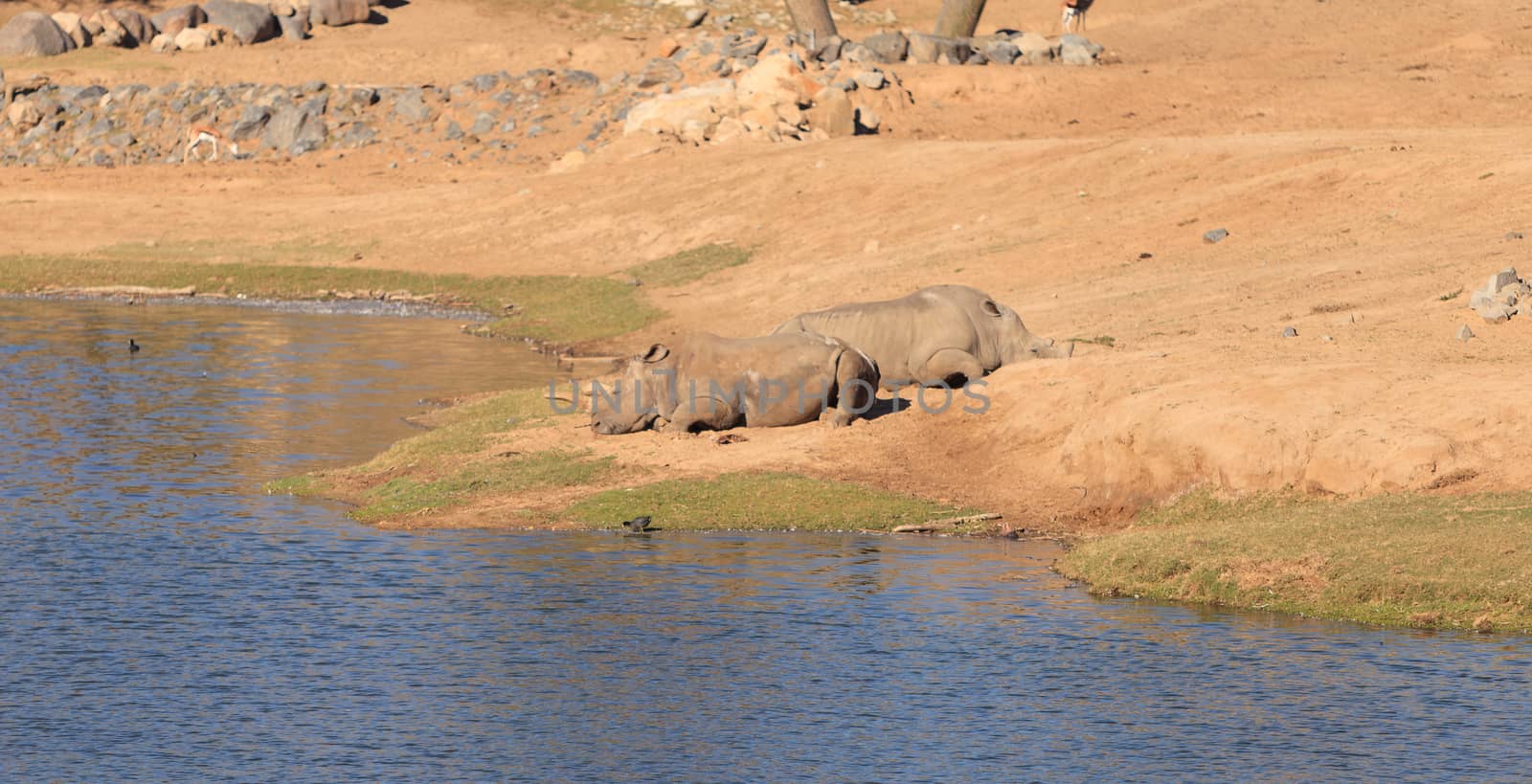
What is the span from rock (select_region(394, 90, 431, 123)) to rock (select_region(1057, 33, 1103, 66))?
17.7 m

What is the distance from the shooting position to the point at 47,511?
70.6 ft

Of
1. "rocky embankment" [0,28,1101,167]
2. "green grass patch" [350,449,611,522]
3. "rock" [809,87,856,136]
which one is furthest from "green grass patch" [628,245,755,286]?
"green grass patch" [350,449,611,522]

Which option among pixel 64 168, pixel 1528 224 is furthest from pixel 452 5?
pixel 1528 224

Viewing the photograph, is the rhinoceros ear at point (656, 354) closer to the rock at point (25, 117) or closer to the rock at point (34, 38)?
the rock at point (25, 117)

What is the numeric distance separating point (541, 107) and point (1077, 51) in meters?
14.7

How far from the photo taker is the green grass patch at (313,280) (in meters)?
37.6

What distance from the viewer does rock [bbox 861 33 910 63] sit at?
173ft

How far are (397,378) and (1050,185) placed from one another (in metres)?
14.6

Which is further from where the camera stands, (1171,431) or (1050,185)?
(1050,185)

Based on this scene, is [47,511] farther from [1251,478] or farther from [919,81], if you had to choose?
[919,81]

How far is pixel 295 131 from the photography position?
56062 mm

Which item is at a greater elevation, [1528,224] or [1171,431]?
[1528,224]

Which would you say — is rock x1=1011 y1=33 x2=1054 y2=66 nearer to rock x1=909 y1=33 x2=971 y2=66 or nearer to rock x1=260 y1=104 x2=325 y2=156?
rock x1=909 y1=33 x2=971 y2=66

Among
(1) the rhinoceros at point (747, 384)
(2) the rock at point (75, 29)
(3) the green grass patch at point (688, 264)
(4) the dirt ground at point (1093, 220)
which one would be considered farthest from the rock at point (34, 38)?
(1) the rhinoceros at point (747, 384)
